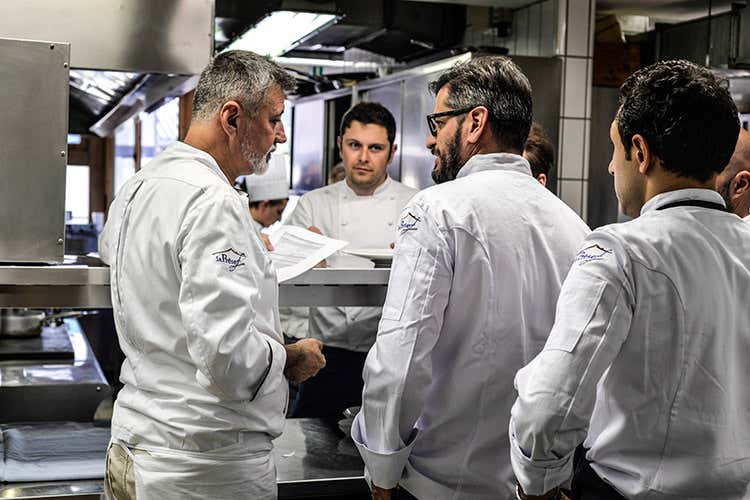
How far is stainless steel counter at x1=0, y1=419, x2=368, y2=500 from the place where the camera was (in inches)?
87.0

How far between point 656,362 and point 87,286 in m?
1.39

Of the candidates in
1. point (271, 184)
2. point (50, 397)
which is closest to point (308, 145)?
point (271, 184)

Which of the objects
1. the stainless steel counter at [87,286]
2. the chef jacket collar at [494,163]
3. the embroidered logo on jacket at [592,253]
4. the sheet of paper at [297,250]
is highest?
the chef jacket collar at [494,163]

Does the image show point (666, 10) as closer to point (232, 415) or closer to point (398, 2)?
point (398, 2)

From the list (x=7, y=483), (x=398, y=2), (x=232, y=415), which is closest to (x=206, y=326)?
(x=232, y=415)

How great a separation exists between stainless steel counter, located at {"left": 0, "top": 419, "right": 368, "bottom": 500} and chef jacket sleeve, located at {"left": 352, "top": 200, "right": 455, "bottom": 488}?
1.74 ft

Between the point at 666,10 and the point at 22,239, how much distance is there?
3.85 m

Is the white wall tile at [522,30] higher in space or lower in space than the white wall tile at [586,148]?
higher

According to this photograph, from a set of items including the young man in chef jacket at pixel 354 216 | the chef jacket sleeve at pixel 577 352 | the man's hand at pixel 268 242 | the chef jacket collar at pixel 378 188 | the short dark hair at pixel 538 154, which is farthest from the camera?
the chef jacket collar at pixel 378 188

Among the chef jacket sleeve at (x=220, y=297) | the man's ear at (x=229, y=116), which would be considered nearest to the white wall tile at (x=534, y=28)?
the man's ear at (x=229, y=116)

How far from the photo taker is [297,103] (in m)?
6.87

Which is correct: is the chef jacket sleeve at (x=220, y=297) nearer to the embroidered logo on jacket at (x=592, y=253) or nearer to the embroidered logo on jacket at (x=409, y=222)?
the embroidered logo on jacket at (x=409, y=222)

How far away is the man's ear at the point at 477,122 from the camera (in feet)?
5.98

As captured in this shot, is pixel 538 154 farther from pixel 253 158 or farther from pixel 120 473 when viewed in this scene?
pixel 120 473
